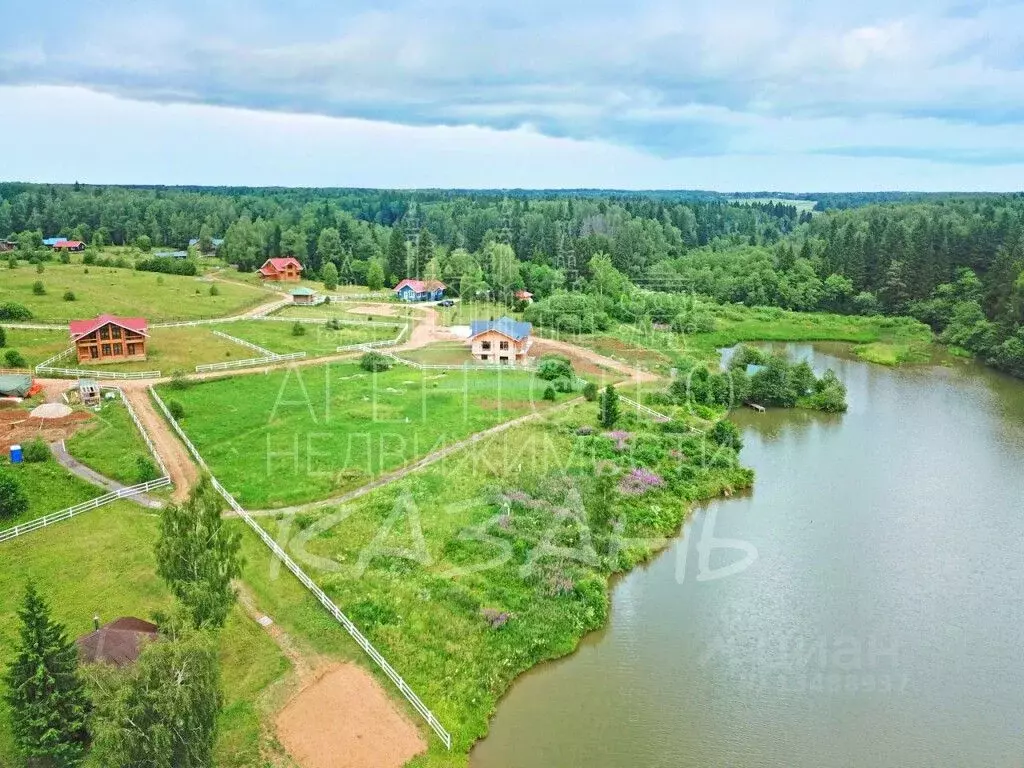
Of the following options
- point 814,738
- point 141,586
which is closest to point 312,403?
point 141,586

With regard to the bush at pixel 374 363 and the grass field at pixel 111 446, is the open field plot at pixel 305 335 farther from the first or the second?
the grass field at pixel 111 446

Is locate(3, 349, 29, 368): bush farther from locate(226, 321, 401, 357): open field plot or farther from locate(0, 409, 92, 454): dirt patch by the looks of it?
locate(226, 321, 401, 357): open field plot

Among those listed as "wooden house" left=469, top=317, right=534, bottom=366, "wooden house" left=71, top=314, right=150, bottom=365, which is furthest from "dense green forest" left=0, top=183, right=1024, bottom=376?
"wooden house" left=71, top=314, right=150, bottom=365

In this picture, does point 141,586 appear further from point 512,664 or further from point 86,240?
point 86,240

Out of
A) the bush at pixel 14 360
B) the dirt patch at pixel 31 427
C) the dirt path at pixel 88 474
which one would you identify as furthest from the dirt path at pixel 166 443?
the bush at pixel 14 360

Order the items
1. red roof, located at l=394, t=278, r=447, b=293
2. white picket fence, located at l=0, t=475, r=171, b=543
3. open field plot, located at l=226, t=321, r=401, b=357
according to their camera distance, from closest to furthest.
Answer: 1. white picket fence, located at l=0, t=475, r=171, b=543
2. open field plot, located at l=226, t=321, r=401, b=357
3. red roof, located at l=394, t=278, r=447, b=293

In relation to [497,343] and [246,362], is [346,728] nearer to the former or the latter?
[246,362]

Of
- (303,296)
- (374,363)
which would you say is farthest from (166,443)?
(303,296)
